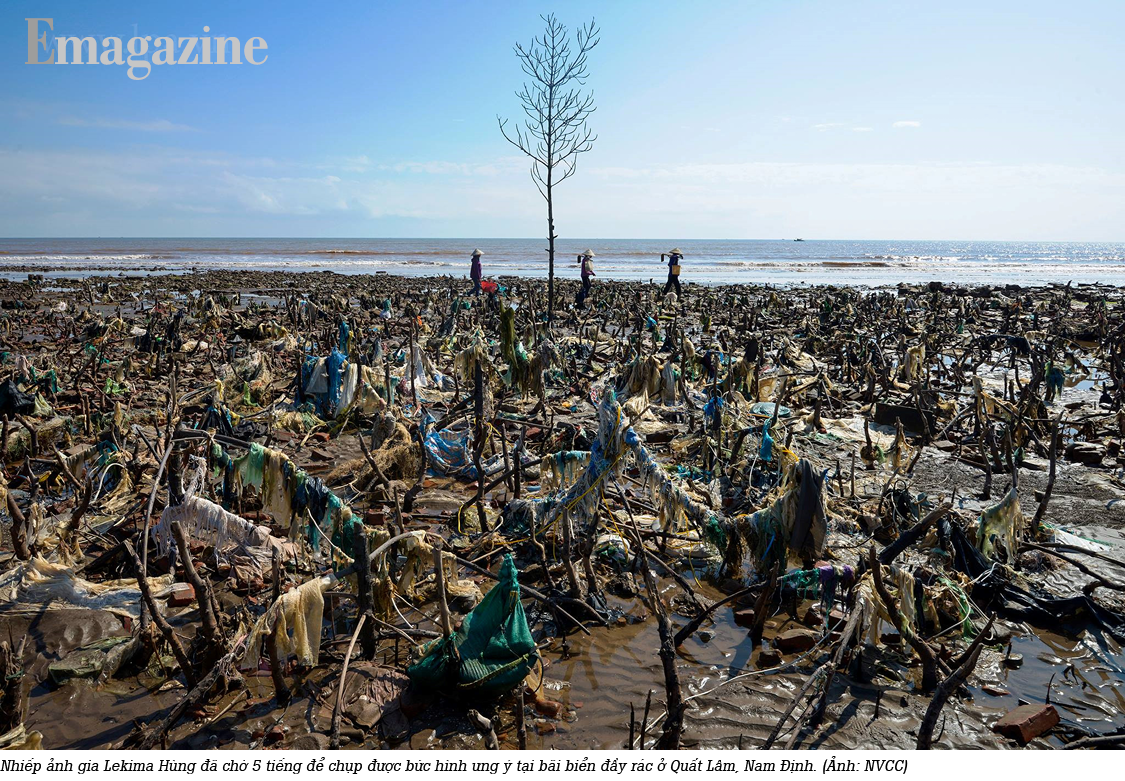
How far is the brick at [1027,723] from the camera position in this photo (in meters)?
3.56

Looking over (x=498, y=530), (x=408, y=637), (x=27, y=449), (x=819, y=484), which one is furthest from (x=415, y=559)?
(x=27, y=449)

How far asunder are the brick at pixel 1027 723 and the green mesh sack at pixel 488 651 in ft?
8.47

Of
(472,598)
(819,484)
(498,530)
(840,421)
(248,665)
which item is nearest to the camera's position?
(248,665)

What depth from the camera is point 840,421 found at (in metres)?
9.53

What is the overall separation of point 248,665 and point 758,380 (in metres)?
7.72

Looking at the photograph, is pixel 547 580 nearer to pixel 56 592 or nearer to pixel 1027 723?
pixel 1027 723

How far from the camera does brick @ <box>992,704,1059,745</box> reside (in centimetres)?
356

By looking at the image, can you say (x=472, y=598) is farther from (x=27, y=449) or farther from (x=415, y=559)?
(x=27, y=449)

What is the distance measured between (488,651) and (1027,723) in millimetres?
2937

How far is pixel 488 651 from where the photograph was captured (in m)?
3.65

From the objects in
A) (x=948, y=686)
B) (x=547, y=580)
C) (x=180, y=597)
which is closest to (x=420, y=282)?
(x=180, y=597)

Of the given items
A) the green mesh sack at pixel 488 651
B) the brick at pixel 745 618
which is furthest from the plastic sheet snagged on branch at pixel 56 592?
the brick at pixel 745 618

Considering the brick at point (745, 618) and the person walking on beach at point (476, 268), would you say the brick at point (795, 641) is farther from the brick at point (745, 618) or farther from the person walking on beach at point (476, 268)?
the person walking on beach at point (476, 268)

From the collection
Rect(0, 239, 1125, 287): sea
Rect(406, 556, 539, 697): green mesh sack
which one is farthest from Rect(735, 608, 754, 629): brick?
Rect(0, 239, 1125, 287): sea
